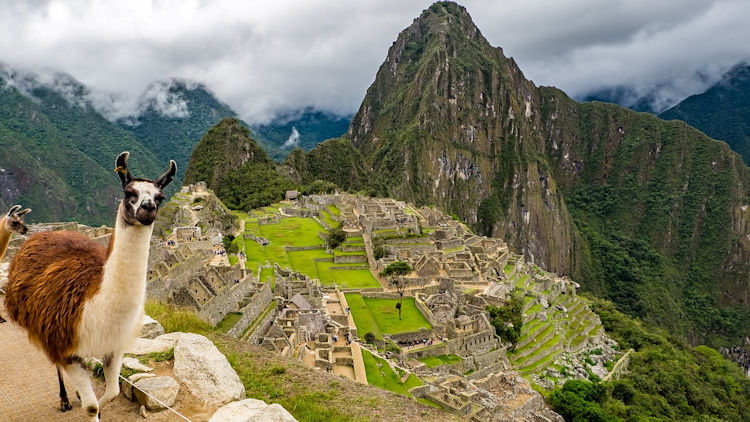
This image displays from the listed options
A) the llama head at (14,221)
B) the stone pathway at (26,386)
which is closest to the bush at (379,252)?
the stone pathway at (26,386)

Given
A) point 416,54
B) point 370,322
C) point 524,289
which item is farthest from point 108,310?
point 416,54

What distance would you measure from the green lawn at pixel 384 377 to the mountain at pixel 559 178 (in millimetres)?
69165

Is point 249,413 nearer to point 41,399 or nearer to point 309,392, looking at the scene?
point 309,392

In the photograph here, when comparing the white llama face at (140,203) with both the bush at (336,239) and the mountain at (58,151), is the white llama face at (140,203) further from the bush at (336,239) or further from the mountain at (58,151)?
the mountain at (58,151)

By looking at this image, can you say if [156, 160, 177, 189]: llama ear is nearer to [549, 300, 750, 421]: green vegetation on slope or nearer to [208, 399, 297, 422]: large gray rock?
[208, 399, 297, 422]: large gray rock

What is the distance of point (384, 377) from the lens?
51.1 feet

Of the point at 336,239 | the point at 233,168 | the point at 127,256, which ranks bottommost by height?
the point at 336,239

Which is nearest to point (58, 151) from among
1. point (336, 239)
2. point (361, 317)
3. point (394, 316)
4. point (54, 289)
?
point (336, 239)

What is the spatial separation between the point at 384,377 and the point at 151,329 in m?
10.5

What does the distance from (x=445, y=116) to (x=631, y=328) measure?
90.4m

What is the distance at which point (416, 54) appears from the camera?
485 ft

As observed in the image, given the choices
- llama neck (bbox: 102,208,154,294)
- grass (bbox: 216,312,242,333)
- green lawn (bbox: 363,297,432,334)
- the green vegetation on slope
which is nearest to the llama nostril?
llama neck (bbox: 102,208,154,294)

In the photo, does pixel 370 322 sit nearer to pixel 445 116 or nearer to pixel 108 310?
pixel 108 310

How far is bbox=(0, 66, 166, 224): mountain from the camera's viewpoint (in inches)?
Answer: 1476
